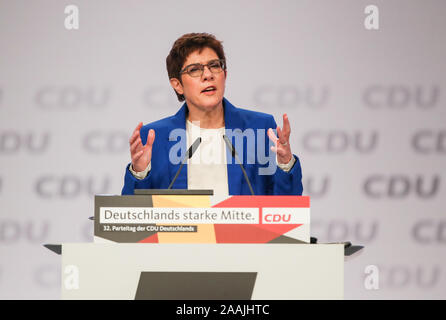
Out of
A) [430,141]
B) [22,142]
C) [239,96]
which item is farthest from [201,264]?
[430,141]

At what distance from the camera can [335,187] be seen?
365 cm

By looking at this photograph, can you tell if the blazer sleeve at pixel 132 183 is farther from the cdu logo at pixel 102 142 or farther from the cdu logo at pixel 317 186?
the cdu logo at pixel 317 186

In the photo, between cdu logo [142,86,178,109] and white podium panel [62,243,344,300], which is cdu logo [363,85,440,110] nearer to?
cdu logo [142,86,178,109]

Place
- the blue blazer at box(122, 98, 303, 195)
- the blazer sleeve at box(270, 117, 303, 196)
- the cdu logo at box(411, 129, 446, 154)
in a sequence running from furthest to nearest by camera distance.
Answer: the cdu logo at box(411, 129, 446, 154), the blue blazer at box(122, 98, 303, 195), the blazer sleeve at box(270, 117, 303, 196)

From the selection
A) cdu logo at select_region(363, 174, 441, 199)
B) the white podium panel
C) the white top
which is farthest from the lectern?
cdu logo at select_region(363, 174, 441, 199)

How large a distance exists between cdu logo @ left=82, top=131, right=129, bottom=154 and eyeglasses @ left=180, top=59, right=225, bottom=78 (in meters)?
0.98

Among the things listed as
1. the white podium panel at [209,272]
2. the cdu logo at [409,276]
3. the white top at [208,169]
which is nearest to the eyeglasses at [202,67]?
the white top at [208,169]

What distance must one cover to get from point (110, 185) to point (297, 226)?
230 cm

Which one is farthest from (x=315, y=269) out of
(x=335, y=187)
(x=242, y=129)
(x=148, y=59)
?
(x=148, y=59)

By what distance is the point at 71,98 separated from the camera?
3.66 metres

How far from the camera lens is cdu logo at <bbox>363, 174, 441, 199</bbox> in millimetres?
3656

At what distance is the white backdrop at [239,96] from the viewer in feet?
11.9
